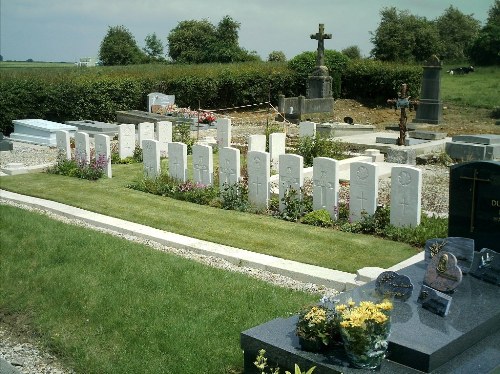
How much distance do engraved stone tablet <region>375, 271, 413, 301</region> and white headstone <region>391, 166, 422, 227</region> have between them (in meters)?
3.53

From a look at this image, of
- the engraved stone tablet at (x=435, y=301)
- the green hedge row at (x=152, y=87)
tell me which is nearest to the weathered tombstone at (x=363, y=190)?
the engraved stone tablet at (x=435, y=301)

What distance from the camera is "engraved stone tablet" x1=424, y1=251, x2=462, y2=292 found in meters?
Result: 5.23

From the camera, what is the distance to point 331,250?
8.38 meters

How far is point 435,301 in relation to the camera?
16.5 feet

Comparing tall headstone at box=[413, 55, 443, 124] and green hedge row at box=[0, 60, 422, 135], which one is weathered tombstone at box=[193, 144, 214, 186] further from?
tall headstone at box=[413, 55, 443, 124]

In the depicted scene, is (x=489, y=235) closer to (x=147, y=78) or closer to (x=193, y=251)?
(x=193, y=251)

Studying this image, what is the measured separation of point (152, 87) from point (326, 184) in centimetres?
1906

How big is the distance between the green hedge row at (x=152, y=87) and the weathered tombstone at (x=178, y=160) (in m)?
12.3

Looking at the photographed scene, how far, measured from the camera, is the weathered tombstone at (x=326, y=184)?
9.57m

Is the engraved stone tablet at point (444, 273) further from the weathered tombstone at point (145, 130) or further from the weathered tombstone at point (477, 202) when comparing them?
the weathered tombstone at point (145, 130)

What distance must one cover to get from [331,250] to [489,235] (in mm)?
2438

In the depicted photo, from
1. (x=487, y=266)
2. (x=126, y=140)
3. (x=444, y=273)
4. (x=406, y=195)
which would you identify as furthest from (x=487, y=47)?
(x=444, y=273)

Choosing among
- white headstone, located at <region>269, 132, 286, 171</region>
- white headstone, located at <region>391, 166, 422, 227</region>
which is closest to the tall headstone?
white headstone, located at <region>269, 132, 286, 171</region>

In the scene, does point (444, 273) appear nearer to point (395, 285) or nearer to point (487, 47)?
point (395, 285)
